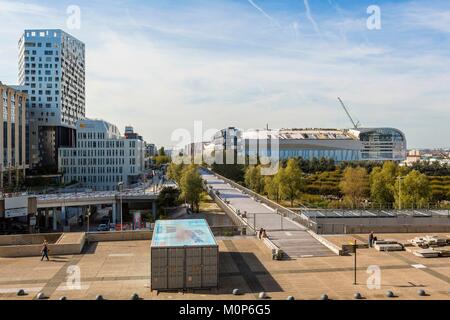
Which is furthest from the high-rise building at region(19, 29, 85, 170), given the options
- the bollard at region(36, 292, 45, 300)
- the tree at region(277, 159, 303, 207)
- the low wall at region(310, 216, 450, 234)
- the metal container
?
the metal container

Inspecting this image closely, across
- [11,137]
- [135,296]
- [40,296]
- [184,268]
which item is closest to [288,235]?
[184,268]

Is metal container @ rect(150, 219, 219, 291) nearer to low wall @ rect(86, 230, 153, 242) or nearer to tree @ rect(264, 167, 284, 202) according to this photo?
low wall @ rect(86, 230, 153, 242)

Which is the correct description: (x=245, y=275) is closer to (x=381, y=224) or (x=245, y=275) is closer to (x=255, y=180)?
(x=381, y=224)

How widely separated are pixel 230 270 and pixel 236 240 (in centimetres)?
548

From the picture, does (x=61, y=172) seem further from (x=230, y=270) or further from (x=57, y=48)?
(x=230, y=270)

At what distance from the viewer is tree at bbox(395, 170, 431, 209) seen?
3516 cm

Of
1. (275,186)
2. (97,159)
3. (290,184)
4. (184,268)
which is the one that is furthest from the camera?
(97,159)

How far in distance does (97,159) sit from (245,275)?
175 ft

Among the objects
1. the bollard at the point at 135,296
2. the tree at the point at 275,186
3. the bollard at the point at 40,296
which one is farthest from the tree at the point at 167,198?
the bollard at the point at 135,296

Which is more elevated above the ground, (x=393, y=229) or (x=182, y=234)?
(x=182, y=234)

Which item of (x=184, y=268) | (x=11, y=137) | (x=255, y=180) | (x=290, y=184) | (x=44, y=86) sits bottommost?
(x=184, y=268)

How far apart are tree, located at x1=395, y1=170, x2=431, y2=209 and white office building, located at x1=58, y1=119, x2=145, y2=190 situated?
40.4 meters

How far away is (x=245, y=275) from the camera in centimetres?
1642

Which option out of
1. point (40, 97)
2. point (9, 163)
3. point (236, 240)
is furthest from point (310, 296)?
point (40, 97)
